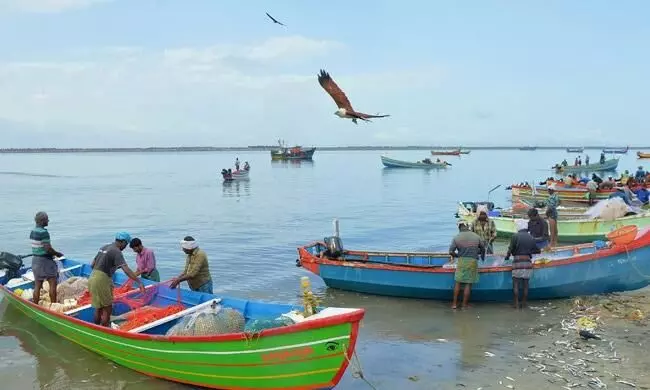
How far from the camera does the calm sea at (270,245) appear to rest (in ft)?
28.6

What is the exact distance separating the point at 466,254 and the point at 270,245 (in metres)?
11.4

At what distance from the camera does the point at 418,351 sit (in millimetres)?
9117

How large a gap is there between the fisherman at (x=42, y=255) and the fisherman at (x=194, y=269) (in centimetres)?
232

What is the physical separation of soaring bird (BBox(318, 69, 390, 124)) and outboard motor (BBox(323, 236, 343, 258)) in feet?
20.0

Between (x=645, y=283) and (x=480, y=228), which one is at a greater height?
(x=480, y=228)

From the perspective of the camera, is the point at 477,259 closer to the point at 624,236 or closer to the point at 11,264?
the point at 624,236

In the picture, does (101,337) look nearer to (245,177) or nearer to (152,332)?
(152,332)

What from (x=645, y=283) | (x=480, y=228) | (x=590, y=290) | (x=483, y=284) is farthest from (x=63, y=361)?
(x=645, y=283)

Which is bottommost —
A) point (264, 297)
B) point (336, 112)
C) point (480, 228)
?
point (264, 297)

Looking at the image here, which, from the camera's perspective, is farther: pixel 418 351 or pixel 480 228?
pixel 480 228

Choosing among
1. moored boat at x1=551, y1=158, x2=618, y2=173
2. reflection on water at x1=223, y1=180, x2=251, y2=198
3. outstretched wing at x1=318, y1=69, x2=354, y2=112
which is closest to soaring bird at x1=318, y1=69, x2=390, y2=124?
outstretched wing at x1=318, y1=69, x2=354, y2=112

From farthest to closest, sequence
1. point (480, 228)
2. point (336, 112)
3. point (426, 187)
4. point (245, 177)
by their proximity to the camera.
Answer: point (245, 177), point (426, 187), point (480, 228), point (336, 112)

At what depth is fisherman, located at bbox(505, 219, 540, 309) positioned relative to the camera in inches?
421

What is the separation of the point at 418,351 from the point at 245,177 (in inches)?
1988
